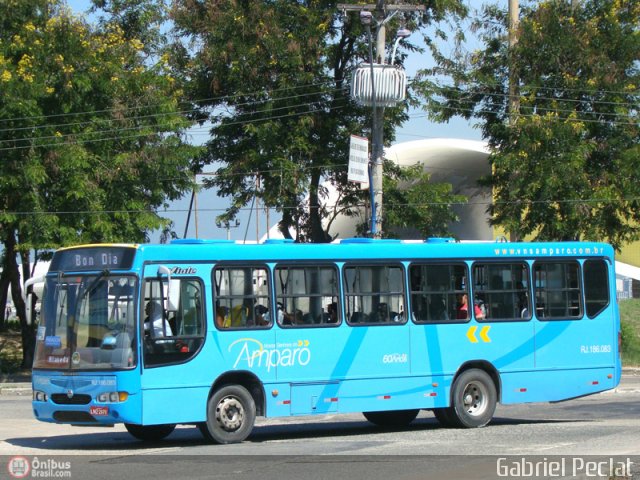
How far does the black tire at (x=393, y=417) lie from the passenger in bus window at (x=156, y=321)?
4.56m

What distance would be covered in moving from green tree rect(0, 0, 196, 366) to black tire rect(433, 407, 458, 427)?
1606 cm

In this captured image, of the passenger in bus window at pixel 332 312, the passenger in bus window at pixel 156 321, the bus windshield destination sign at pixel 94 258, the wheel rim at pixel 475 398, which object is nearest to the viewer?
the passenger in bus window at pixel 156 321

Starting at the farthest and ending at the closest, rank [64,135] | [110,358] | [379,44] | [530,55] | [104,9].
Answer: [104,9] → [530,55] → [64,135] → [379,44] → [110,358]

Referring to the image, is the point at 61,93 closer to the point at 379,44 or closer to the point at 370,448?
the point at 379,44

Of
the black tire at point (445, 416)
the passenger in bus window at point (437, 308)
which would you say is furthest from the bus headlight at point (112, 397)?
the black tire at point (445, 416)

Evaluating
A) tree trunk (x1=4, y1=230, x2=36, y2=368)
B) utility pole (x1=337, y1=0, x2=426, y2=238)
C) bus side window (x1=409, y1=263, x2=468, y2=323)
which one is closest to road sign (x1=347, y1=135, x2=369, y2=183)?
utility pole (x1=337, y1=0, x2=426, y2=238)

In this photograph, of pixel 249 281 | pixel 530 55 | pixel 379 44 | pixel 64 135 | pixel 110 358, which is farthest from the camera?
pixel 530 55

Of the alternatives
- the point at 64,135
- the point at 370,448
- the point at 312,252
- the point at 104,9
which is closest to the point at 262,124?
the point at 64,135

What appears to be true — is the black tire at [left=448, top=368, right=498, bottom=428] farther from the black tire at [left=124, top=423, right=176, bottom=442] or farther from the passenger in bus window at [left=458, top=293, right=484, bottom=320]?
the black tire at [left=124, top=423, right=176, bottom=442]

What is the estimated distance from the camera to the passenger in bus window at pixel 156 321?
46.5 ft

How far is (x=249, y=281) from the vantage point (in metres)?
15.2

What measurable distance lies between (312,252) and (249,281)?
1114 mm

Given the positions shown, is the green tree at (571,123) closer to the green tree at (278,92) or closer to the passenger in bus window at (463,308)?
the green tree at (278,92)

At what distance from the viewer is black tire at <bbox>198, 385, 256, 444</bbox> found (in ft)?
48.1
